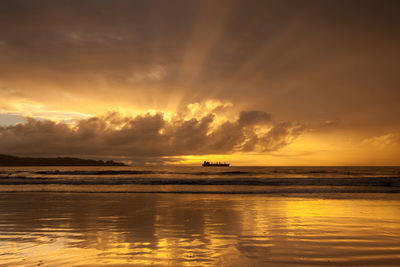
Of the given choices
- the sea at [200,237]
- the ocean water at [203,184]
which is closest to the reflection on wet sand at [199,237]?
the sea at [200,237]

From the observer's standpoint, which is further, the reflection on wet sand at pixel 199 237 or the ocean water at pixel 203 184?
the ocean water at pixel 203 184

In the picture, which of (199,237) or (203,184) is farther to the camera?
(203,184)

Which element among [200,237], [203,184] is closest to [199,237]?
[200,237]

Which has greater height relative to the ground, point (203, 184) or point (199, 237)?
point (199, 237)

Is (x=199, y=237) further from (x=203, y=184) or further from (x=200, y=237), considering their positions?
(x=203, y=184)

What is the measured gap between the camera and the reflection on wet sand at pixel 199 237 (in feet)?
19.8

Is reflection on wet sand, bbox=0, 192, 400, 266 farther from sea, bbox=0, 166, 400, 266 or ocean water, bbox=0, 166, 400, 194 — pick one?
ocean water, bbox=0, 166, 400, 194

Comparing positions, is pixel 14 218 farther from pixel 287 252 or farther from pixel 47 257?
pixel 287 252

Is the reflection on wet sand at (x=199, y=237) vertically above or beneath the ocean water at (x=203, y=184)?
Answer: above

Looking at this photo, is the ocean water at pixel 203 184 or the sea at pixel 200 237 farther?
the ocean water at pixel 203 184

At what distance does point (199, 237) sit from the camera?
312 inches

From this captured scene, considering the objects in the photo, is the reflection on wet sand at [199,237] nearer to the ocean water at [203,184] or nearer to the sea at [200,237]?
the sea at [200,237]

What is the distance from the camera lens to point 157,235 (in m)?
8.16

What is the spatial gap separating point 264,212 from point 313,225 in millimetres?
2816
